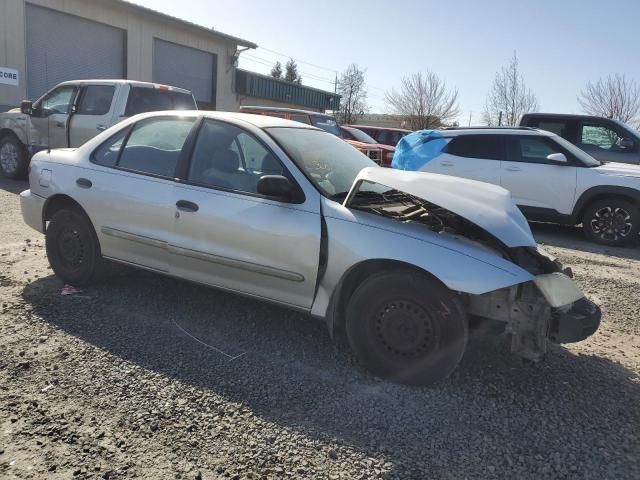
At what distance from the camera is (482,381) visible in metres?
3.34

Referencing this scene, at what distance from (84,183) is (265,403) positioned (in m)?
2.58

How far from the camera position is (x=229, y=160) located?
13.0 ft

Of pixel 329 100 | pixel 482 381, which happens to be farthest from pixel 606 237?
pixel 329 100

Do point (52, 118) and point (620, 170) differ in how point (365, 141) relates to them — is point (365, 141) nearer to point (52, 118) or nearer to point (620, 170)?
point (620, 170)

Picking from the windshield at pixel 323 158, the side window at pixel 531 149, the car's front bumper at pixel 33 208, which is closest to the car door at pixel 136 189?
the car's front bumper at pixel 33 208

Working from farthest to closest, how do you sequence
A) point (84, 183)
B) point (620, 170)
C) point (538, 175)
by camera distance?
point (538, 175) < point (620, 170) < point (84, 183)

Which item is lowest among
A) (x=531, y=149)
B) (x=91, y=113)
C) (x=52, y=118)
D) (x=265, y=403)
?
(x=265, y=403)

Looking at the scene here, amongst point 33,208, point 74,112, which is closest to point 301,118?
point 74,112

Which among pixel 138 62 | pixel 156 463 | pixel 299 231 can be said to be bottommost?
pixel 156 463

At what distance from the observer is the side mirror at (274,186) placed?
3.45 metres

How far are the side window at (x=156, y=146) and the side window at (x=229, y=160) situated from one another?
0.19 metres

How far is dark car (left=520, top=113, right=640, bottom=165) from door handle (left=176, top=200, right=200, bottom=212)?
8705 millimetres

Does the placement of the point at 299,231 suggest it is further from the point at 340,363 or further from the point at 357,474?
the point at 357,474

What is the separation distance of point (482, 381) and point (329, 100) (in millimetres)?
35542
